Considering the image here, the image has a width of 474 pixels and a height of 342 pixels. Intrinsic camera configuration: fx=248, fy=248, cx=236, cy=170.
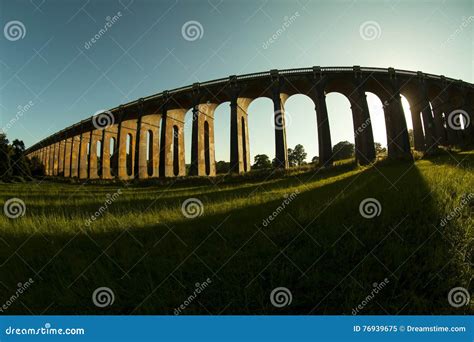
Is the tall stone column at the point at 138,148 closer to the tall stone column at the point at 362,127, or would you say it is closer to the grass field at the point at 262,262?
the tall stone column at the point at 362,127

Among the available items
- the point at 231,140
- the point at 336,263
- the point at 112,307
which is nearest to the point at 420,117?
the point at 231,140

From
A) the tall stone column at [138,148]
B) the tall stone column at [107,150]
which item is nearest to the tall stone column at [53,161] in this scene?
the tall stone column at [107,150]

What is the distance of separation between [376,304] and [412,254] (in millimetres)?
974

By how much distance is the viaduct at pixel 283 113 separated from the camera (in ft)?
80.3

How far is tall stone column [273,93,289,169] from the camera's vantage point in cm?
2350

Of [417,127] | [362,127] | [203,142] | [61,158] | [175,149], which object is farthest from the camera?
[61,158]

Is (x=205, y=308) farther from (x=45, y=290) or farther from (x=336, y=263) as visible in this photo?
(x=45, y=290)
